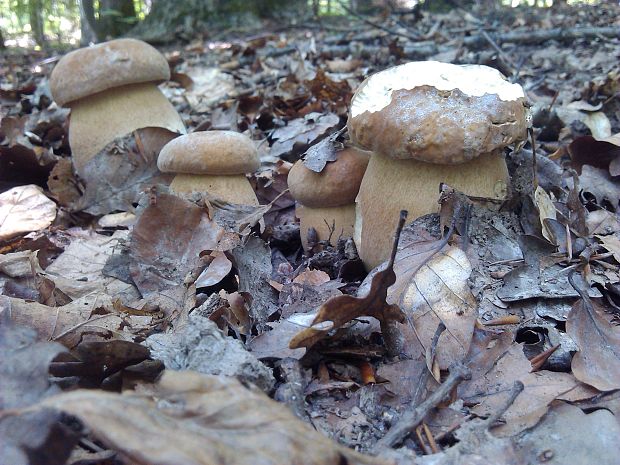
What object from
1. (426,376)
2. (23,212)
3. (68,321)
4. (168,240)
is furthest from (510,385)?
(23,212)

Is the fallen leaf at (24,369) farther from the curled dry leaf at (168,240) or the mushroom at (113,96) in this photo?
the mushroom at (113,96)

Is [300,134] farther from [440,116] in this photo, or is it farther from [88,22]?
[88,22]

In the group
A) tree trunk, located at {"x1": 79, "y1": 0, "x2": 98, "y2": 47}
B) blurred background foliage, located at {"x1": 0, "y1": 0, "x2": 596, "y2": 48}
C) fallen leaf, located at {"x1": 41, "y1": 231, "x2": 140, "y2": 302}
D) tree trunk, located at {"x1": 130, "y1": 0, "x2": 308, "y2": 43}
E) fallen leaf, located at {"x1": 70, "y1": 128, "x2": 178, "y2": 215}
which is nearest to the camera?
fallen leaf, located at {"x1": 41, "y1": 231, "x2": 140, "y2": 302}

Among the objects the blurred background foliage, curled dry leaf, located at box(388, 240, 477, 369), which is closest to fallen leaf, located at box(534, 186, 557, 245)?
curled dry leaf, located at box(388, 240, 477, 369)

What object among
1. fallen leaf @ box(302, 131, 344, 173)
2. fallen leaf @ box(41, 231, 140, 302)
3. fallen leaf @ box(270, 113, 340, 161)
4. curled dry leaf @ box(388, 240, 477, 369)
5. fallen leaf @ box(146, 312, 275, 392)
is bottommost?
fallen leaf @ box(41, 231, 140, 302)

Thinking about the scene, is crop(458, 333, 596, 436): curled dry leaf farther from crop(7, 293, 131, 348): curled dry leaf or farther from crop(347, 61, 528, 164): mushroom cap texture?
crop(7, 293, 131, 348): curled dry leaf

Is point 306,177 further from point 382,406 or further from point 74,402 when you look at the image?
point 74,402

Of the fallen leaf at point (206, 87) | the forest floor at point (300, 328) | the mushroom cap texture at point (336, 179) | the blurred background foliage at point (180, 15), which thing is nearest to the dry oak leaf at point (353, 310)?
the forest floor at point (300, 328)
